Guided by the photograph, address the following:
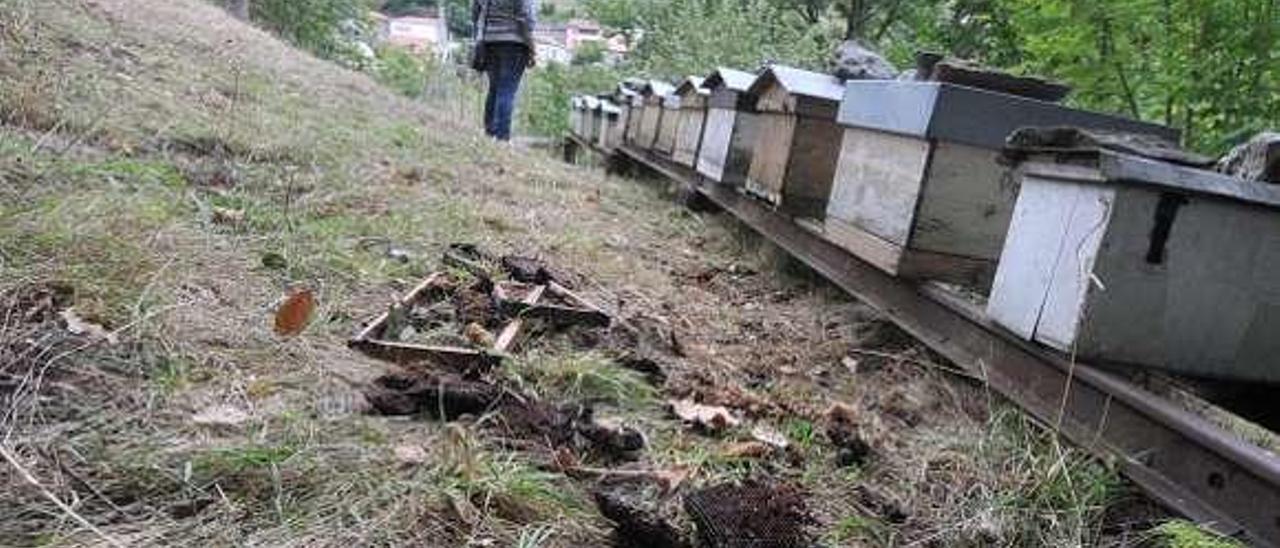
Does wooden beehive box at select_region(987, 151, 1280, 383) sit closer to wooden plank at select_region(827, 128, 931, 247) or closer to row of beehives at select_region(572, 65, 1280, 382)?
row of beehives at select_region(572, 65, 1280, 382)

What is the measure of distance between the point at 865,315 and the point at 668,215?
3123 mm

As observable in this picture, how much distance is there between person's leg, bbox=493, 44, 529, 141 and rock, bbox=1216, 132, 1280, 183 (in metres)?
7.40

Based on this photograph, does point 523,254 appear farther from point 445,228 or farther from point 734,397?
point 734,397

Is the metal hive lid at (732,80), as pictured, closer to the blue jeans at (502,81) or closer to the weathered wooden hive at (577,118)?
the blue jeans at (502,81)

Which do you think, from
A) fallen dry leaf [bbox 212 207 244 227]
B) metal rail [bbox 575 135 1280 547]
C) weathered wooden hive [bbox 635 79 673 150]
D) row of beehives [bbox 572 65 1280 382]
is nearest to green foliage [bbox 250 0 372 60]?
weathered wooden hive [bbox 635 79 673 150]

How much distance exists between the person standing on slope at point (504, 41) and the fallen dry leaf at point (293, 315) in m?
7.08

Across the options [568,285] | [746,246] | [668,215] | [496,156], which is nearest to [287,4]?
[496,156]

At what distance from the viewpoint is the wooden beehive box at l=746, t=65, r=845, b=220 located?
5.06 m

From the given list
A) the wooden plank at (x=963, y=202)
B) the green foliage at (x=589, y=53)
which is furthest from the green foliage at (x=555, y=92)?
the wooden plank at (x=963, y=202)

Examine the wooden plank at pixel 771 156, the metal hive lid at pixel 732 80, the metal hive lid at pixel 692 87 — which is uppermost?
the metal hive lid at pixel 732 80

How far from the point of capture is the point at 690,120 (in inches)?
301

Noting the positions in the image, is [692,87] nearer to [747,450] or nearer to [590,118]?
[747,450]

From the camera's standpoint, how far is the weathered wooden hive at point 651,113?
916cm

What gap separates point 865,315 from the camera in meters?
4.26
